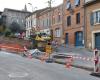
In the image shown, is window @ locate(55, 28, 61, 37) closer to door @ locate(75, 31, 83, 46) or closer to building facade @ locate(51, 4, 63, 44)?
building facade @ locate(51, 4, 63, 44)

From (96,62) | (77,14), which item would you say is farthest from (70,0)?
(96,62)

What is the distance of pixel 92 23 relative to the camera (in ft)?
138

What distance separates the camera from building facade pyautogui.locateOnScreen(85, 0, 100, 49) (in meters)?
41.1

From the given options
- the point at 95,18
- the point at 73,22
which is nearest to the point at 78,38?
the point at 73,22

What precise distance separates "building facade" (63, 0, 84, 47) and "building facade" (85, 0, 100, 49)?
1693 millimetres

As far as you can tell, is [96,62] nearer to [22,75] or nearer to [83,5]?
[22,75]

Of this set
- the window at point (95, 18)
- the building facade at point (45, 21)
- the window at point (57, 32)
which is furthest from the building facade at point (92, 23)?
the building facade at point (45, 21)

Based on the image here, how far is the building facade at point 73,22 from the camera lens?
45875mm

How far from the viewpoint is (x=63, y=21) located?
5366 cm

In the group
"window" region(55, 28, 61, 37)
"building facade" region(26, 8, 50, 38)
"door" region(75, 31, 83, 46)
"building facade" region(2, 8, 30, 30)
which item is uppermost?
A: "building facade" region(2, 8, 30, 30)

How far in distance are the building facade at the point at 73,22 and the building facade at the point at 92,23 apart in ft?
5.55

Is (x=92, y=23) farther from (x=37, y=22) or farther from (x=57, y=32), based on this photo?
(x=37, y=22)

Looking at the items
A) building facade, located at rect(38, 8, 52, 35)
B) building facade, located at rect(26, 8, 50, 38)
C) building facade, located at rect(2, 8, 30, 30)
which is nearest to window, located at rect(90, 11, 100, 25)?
building facade, located at rect(38, 8, 52, 35)

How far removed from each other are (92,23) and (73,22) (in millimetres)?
6964
